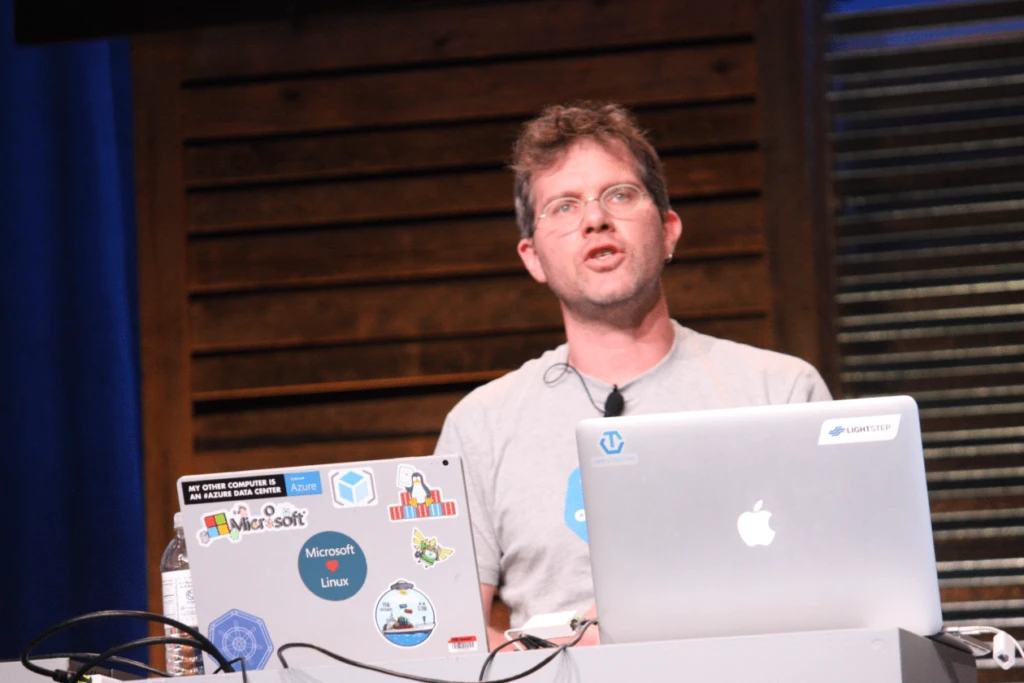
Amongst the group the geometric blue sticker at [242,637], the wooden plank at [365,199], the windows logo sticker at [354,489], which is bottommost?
the geometric blue sticker at [242,637]

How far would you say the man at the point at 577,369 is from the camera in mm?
2371

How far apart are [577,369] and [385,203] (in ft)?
3.89

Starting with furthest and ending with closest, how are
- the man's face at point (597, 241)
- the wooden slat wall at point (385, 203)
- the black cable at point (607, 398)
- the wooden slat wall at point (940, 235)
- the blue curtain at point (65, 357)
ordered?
the wooden slat wall at point (385, 203) < the wooden slat wall at point (940, 235) < the blue curtain at point (65, 357) < the man's face at point (597, 241) < the black cable at point (607, 398)

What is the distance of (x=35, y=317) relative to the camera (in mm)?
3211

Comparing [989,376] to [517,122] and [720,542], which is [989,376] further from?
[720,542]

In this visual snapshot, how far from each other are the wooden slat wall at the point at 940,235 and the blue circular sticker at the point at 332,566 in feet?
7.10

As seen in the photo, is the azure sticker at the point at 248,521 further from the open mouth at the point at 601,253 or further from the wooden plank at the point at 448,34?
the wooden plank at the point at 448,34

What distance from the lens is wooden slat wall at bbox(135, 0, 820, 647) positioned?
3416 millimetres

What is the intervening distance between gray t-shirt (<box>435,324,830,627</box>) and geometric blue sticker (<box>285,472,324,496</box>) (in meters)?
0.85

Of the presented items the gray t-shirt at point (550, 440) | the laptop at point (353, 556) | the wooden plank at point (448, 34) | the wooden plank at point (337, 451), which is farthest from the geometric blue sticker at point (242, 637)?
the wooden plank at point (448, 34)

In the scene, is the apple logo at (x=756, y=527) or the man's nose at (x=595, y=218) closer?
the apple logo at (x=756, y=527)

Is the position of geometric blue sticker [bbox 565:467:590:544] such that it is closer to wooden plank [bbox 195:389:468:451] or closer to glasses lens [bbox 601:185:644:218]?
glasses lens [bbox 601:185:644:218]

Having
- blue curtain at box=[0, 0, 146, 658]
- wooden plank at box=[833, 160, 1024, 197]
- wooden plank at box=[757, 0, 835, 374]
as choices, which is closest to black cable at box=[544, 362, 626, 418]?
wooden plank at box=[757, 0, 835, 374]

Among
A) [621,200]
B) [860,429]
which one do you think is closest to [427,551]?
[860,429]
